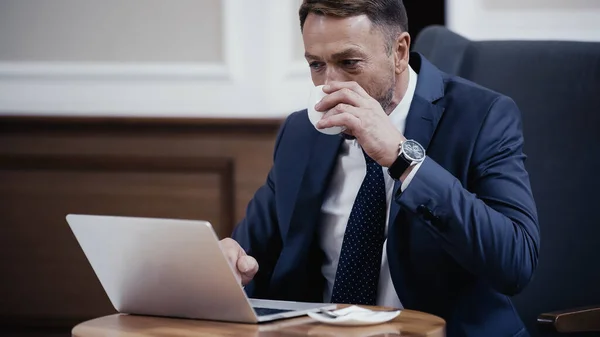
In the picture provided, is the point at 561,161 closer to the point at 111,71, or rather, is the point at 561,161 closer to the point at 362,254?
the point at 362,254

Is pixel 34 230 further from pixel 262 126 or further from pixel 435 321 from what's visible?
pixel 435 321

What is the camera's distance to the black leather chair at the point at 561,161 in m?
1.66

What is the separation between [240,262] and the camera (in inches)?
55.9

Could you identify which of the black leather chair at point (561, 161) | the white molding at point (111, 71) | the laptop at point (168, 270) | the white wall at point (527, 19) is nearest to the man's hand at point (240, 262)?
the laptop at point (168, 270)

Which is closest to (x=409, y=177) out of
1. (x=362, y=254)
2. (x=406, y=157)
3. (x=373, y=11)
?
(x=406, y=157)

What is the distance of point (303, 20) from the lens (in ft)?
5.16

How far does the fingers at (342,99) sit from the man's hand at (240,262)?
27cm

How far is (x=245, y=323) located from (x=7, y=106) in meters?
1.82

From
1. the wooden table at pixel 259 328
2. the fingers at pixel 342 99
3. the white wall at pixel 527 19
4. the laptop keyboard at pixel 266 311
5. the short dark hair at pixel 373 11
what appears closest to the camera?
the wooden table at pixel 259 328

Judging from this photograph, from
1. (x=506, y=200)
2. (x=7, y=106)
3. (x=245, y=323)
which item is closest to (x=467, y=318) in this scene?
(x=506, y=200)

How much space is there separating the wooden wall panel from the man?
1.01 m

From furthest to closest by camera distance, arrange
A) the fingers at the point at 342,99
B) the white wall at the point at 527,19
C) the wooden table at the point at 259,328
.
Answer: the white wall at the point at 527,19 < the fingers at the point at 342,99 < the wooden table at the point at 259,328

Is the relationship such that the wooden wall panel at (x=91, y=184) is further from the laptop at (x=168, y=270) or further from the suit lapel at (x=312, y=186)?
the laptop at (x=168, y=270)

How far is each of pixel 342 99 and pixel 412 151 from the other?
0.43ft
